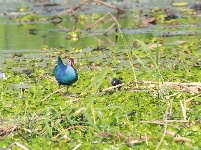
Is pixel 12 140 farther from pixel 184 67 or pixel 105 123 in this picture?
pixel 184 67

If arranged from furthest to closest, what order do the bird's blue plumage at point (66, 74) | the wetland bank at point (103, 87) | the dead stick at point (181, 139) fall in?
the bird's blue plumage at point (66, 74) → the wetland bank at point (103, 87) → the dead stick at point (181, 139)

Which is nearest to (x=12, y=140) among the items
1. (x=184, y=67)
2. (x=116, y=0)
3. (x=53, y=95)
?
(x=53, y=95)

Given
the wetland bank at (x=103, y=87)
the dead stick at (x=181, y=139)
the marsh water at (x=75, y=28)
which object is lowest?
the marsh water at (x=75, y=28)

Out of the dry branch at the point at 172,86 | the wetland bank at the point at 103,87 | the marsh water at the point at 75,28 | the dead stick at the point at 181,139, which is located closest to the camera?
the dead stick at the point at 181,139

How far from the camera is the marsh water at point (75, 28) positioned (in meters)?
12.7

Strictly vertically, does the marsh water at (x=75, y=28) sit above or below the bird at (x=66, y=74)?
below

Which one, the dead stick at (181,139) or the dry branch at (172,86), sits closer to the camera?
the dead stick at (181,139)

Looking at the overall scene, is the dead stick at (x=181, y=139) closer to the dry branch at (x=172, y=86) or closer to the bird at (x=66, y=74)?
the dry branch at (x=172, y=86)

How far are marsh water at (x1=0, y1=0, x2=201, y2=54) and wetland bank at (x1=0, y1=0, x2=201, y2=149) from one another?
0.9 inches

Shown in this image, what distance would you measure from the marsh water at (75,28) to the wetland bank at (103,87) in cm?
2

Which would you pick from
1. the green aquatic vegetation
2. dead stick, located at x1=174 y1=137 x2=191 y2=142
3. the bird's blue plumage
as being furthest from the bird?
dead stick, located at x1=174 y1=137 x2=191 y2=142

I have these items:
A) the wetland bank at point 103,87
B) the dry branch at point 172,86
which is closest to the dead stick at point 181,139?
the wetland bank at point 103,87

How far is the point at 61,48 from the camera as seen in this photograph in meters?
11.9

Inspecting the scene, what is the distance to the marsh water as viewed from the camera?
41.7ft
